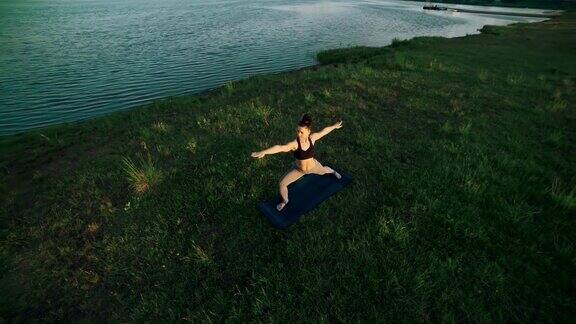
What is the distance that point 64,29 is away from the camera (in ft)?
166

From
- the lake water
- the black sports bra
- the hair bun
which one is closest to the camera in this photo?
the hair bun

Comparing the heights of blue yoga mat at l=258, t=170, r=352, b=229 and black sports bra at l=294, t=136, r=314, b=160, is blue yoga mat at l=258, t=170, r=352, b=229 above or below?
below

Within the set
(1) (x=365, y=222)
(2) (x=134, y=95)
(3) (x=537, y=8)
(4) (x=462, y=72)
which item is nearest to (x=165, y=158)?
(1) (x=365, y=222)

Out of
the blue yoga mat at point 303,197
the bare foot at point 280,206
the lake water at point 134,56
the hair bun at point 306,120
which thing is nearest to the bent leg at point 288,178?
the bare foot at point 280,206

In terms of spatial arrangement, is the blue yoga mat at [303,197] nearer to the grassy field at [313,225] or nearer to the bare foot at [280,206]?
the bare foot at [280,206]

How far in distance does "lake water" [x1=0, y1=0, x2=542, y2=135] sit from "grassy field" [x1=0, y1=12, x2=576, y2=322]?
498 inches

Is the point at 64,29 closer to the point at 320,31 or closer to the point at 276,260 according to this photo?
the point at 320,31

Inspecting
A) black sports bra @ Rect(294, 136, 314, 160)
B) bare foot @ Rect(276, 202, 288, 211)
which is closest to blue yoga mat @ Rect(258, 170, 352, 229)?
bare foot @ Rect(276, 202, 288, 211)

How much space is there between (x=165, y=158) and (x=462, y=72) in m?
19.8

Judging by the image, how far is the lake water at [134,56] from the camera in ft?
74.6

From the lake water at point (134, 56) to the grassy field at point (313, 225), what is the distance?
41.5 feet

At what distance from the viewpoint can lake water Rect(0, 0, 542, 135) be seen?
22.7 meters

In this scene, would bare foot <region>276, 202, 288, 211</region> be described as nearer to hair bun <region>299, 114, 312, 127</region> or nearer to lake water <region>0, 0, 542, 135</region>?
hair bun <region>299, 114, 312, 127</region>

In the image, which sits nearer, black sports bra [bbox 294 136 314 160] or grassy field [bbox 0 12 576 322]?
grassy field [bbox 0 12 576 322]
